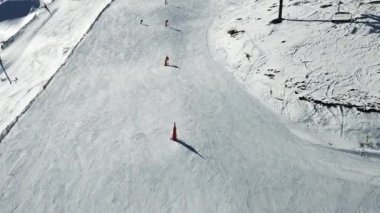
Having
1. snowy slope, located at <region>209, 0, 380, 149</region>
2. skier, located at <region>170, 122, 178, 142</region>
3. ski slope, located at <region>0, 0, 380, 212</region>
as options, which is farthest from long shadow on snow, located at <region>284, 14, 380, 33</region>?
skier, located at <region>170, 122, 178, 142</region>

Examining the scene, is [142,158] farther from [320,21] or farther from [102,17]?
[102,17]

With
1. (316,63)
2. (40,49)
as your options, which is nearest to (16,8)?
(40,49)

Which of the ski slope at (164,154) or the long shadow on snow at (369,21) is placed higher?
the long shadow on snow at (369,21)

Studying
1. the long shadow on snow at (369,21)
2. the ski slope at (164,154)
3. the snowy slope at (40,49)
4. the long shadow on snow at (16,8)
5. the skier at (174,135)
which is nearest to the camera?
the ski slope at (164,154)

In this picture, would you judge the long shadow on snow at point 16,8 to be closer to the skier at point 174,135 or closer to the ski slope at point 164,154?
the ski slope at point 164,154

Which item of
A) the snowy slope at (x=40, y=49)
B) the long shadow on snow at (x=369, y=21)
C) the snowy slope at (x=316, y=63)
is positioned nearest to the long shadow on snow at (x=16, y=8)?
the snowy slope at (x=40, y=49)

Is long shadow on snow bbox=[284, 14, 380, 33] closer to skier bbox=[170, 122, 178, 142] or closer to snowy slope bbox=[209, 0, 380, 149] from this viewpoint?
snowy slope bbox=[209, 0, 380, 149]
